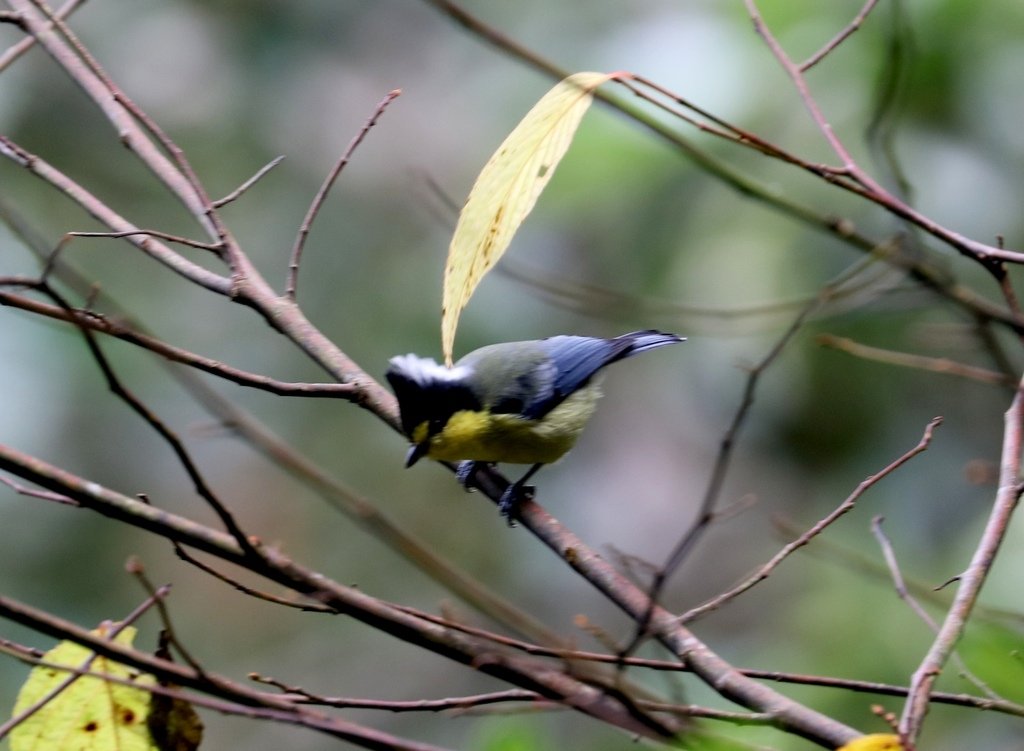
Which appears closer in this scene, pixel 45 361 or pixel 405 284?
pixel 45 361

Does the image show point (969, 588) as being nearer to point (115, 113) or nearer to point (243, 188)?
point (243, 188)

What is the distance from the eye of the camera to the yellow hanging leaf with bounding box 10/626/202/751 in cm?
117

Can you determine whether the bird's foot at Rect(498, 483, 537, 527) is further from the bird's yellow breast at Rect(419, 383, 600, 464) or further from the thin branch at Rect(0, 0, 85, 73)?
the thin branch at Rect(0, 0, 85, 73)

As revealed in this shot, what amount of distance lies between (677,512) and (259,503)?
1697 millimetres

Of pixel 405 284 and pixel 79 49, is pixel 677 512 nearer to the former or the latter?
pixel 405 284

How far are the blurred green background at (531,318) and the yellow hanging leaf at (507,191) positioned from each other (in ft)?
3.32

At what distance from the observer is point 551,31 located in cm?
387

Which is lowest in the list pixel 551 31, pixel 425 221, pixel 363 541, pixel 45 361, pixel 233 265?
pixel 233 265

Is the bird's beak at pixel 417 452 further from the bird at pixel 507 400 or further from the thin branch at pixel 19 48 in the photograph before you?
the thin branch at pixel 19 48

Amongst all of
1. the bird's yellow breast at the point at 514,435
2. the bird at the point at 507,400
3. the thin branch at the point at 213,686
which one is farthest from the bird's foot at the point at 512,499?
the thin branch at the point at 213,686

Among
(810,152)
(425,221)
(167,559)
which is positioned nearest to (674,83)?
(810,152)

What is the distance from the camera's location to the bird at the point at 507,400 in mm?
1802

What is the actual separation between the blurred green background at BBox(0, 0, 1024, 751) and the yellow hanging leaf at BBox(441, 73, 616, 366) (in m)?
1.01

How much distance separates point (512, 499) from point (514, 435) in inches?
12.9
